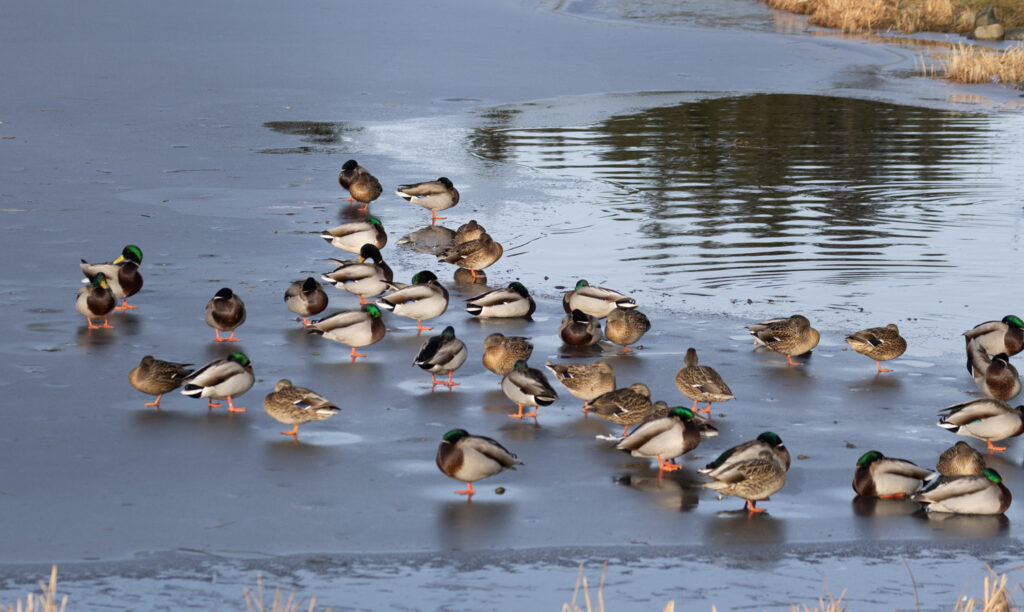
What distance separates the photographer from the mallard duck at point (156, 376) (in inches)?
357

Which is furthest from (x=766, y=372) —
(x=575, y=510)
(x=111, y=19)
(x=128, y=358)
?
(x=111, y=19)

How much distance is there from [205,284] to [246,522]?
578cm

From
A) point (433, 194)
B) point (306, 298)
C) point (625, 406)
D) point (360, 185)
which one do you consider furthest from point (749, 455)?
point (360, 185)

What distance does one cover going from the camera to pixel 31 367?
389 inches

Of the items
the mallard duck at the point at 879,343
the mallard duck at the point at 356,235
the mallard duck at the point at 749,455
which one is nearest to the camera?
the mallard duck at the point at 749,455

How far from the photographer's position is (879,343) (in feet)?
33.1

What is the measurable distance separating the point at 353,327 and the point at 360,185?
632cm

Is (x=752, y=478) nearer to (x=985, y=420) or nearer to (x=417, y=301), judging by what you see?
(x=985, y=420)

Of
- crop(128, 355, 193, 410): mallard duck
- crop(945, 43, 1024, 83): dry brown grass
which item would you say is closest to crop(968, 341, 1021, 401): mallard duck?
crop(128, 355, 193, 410): mallard duck

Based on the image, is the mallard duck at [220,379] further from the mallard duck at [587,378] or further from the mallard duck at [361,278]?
the mallard duck at [361,278]

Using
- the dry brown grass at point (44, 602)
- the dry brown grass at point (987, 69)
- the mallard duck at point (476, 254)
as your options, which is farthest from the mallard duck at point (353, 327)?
the dry brown grass at point (987, 69)

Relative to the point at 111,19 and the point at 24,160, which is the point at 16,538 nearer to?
the point at 24,160

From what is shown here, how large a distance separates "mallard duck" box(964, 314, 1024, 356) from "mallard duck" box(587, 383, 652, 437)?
2.96 metres

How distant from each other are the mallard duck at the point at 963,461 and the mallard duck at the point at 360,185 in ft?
32.5
